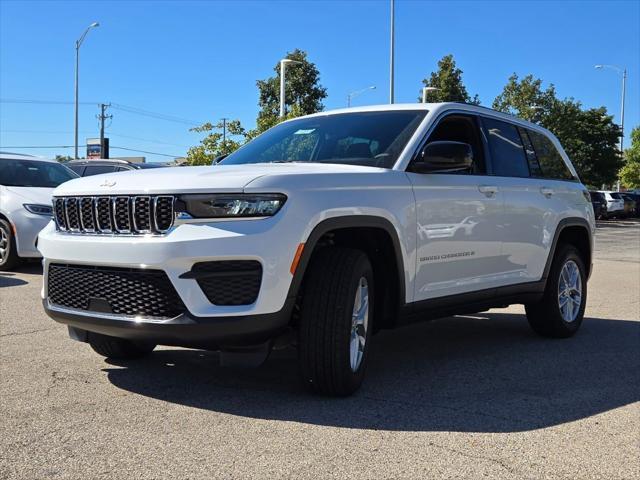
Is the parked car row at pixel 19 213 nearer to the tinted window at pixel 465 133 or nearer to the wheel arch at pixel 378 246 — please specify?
the tinted window at pixel 465 133

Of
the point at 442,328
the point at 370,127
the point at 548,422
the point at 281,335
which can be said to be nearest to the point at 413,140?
the point at 370,127

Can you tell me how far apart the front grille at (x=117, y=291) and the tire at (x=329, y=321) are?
2.33 ft

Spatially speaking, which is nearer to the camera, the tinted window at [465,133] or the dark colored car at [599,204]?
the tinted window at [465,133]

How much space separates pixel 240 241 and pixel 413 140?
1697 millimetres

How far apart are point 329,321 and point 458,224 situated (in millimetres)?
1452

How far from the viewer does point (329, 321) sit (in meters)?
3.90

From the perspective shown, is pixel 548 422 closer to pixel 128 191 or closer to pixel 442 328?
pixel 128 191

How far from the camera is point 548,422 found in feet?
12.6

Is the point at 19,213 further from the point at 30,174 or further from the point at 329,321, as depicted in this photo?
the point at 329,321

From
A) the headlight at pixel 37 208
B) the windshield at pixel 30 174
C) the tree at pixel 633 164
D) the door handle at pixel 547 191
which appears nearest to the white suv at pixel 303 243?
the door handle at pixel 547 191

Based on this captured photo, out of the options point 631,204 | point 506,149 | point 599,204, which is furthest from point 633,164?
point 506,149

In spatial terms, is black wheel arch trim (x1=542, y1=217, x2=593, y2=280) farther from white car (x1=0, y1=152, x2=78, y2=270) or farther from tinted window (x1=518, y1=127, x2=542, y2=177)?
white car (x1=0, y1=152, x2=78, y2=270)

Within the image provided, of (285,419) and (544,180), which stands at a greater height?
(544,180)

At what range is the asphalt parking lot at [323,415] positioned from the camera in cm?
317
